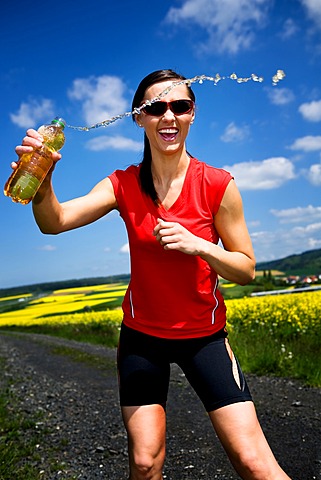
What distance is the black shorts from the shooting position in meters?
2.79

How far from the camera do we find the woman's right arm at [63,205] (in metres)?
2.71

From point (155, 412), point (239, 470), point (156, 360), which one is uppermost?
point (156, 360)

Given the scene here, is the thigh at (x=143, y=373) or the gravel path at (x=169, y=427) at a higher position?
the thigh at (x=143, y=373)

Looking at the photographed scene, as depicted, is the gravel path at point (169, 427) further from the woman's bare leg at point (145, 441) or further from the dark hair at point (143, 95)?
the dark hair at point (143, 95)

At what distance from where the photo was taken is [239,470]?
2.62 metres

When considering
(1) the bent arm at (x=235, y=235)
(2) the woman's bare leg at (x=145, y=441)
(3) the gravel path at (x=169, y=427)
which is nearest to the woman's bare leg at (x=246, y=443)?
(2) the woman's bare leg at (x=145, y=441)

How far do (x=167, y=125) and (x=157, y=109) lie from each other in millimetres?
102

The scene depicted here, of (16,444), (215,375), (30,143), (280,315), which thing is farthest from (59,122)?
(280,315)

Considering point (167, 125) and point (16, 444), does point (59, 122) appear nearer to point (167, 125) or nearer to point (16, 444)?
point (167, 125)

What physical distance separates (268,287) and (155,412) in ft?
74.1

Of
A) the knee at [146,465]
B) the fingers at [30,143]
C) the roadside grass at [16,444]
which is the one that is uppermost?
the fingers at [30,143]

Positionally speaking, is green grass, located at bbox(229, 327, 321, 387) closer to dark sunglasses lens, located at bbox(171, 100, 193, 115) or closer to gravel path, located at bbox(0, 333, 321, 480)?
gravel path, located at bbox(0, 333, 321, 480)

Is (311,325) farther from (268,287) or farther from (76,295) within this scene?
(76,295)

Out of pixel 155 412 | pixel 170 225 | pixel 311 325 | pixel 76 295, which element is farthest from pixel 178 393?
pixel 76 295
